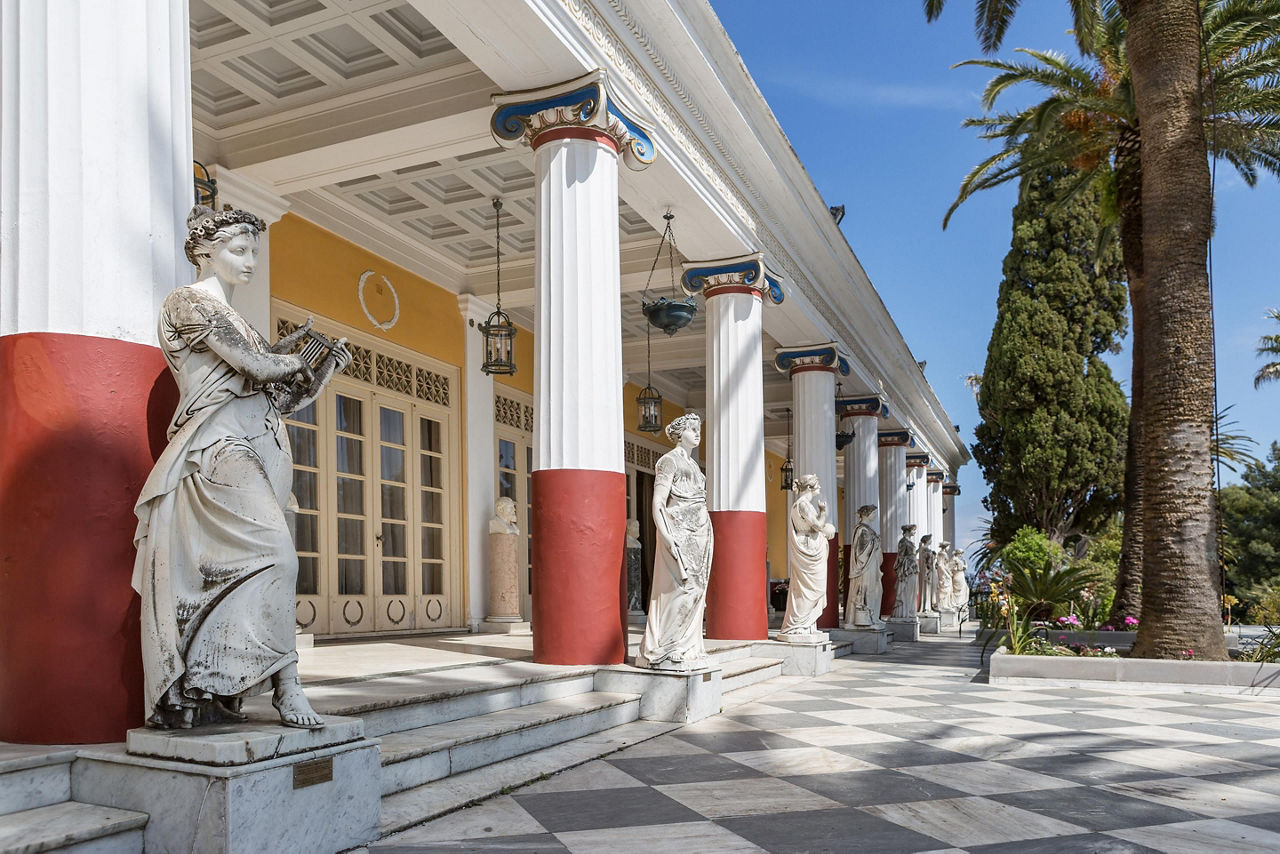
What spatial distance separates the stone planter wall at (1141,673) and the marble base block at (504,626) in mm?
5391

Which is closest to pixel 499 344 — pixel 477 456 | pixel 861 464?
pixel 477 456

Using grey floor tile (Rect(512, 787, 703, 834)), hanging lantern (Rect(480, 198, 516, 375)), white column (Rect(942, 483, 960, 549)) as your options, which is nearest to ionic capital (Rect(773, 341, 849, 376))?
hanging lantern (Rect(480, 198, 516, 375))

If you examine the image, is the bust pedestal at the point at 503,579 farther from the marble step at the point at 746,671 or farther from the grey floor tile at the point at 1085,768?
the grey floor tile at the point at 1085,768

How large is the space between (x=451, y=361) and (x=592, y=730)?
726 centimetres

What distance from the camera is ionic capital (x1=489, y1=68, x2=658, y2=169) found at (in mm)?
7039

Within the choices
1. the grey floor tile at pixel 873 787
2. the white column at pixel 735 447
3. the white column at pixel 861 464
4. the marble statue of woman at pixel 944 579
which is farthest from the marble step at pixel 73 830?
the marble statue of woman at pixel 944 579

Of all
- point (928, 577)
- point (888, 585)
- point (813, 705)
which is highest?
point (813, 705)

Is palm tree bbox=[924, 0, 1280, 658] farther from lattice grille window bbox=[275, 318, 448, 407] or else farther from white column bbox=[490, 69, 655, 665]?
lattice grille window bbox=[275, 318, 448, 407]

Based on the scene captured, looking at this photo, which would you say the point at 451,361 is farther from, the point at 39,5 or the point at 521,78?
the point at 39,5

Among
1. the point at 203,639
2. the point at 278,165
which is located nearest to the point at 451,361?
the point at 278,165

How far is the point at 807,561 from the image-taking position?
35.9 feet

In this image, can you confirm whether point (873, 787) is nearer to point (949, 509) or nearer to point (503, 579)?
point (503, 579)

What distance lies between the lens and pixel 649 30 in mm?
7965

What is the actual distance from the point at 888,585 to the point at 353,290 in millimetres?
11726
